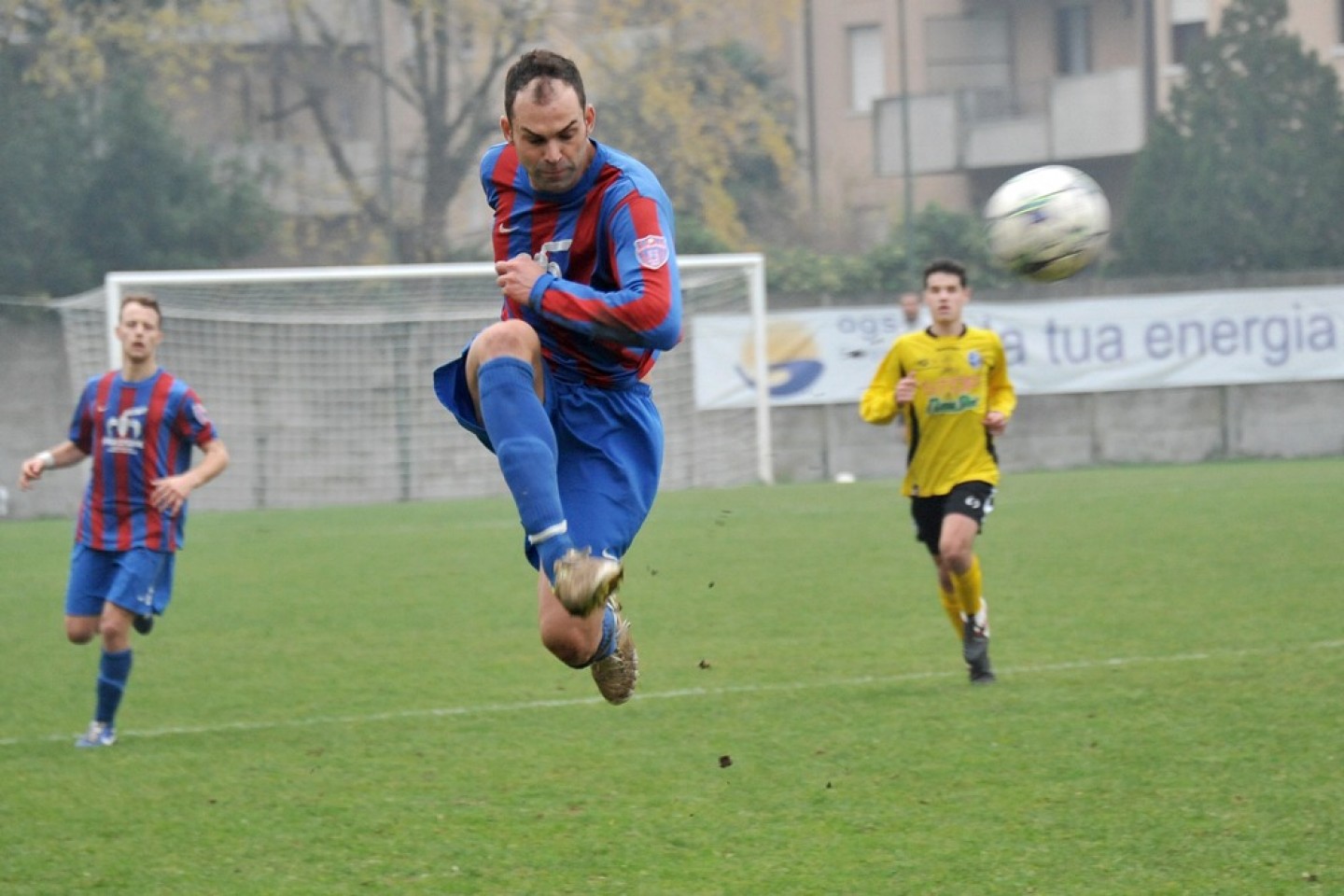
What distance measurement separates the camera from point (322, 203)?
84.8 feet

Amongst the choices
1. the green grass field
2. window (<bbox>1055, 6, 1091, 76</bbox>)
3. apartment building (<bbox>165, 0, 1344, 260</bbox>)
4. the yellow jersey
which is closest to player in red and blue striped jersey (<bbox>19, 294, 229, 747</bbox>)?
the green grass field

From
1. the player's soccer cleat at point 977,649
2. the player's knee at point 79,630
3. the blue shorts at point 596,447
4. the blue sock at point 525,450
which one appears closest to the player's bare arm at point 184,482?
the player's knee at point 79,630

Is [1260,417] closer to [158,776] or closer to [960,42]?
→ [960,42]

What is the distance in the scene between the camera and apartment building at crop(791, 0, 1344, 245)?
2711 centimetres

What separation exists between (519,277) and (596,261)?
0.33m

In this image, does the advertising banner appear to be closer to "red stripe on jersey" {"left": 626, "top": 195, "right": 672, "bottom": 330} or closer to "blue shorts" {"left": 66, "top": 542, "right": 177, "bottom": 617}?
"blue shorts" {"left": 66, "top": 542, "right": 177, "bottom": 617}

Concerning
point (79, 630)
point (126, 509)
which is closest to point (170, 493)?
point (126, 509)

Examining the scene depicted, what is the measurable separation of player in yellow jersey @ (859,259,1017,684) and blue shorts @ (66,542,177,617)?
3.40 m

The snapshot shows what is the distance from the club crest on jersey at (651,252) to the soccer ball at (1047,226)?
2404mm

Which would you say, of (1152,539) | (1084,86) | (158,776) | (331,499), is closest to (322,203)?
(331,499)

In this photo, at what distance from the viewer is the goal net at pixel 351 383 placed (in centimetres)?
1950

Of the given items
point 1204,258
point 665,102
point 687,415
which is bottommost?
point 687,415

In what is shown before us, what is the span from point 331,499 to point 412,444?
122 cm

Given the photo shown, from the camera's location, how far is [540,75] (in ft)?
15.9
